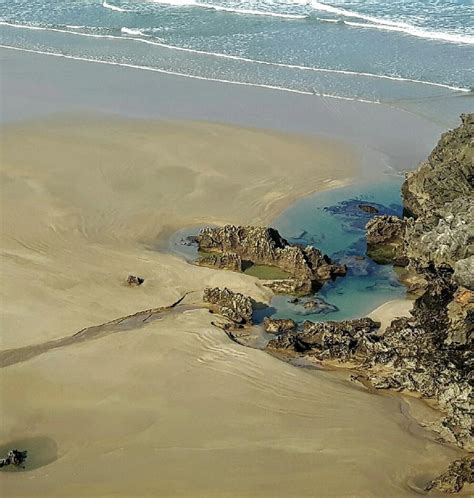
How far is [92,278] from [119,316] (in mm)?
1371

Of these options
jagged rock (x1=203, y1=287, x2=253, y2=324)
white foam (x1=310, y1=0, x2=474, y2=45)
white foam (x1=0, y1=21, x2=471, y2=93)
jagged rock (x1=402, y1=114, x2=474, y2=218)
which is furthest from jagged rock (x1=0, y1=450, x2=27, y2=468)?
white foam (x1=310, y1=0, x2=474, y2=45)

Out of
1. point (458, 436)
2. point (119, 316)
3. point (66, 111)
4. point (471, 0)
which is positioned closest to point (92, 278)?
point (119, 316)

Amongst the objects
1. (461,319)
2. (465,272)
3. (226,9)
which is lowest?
(461,319)

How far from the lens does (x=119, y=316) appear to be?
1191 centimetres

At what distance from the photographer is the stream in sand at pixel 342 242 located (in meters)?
12.5

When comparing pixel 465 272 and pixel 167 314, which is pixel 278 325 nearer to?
pixel 167 314

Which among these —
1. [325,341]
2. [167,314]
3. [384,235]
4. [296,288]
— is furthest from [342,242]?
[167,314]

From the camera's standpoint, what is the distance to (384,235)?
562 inches

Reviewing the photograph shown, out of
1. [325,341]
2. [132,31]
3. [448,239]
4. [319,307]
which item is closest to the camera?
[448,239]

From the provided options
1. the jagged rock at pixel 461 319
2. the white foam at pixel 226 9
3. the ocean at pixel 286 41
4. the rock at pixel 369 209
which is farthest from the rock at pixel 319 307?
the white foam at pixel 226 9

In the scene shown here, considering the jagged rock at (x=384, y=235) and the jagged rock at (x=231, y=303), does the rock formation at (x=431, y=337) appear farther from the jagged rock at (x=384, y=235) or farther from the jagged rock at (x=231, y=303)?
the jagged rock at (x=384, y=235)

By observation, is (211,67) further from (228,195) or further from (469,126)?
(469,126)

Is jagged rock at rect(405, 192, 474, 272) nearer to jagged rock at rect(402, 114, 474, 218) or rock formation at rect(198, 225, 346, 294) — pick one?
jagged rock at rect(402, 114, 474, 218)

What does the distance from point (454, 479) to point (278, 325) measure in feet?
13.0
